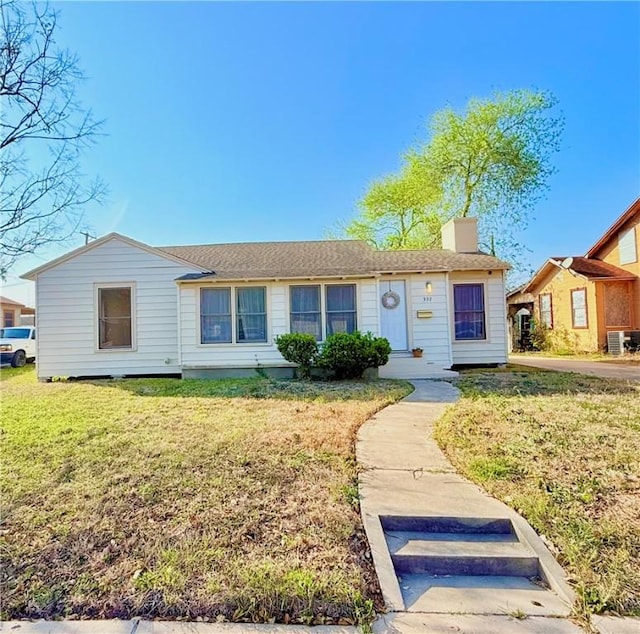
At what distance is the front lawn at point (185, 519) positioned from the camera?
2197 millimetres

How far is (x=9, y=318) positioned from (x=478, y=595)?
36201 mm

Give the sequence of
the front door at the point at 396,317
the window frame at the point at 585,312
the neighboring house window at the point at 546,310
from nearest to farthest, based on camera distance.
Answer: the front door at the point at 396,317 → the window frame at the point at 585,312 → the neighboring house window at the point at 546,310

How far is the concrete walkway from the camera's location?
2.06 metres

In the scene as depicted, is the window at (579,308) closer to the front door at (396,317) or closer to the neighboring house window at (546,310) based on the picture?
the neighboring house window at (546,310)

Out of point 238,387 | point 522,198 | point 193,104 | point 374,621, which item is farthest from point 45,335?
point 522,198

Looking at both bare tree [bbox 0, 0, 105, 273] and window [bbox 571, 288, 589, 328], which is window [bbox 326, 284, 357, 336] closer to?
bare tree [bbox 0, 0, 105, 273]

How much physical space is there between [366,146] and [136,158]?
1271 cm

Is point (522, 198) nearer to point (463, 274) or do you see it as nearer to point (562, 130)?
point (562, 130)

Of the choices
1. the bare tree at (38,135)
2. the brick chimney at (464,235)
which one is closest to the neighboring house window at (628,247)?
the brick chimney at (464,235)

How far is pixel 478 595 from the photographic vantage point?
2.30 meters

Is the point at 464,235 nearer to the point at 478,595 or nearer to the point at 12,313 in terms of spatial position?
the point at 478,595

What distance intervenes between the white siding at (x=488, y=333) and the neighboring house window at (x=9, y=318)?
3193 centimetres

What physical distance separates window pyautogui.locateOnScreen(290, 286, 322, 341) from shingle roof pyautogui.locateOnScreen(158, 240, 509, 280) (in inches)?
19.9

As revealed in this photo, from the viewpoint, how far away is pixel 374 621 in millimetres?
2047
